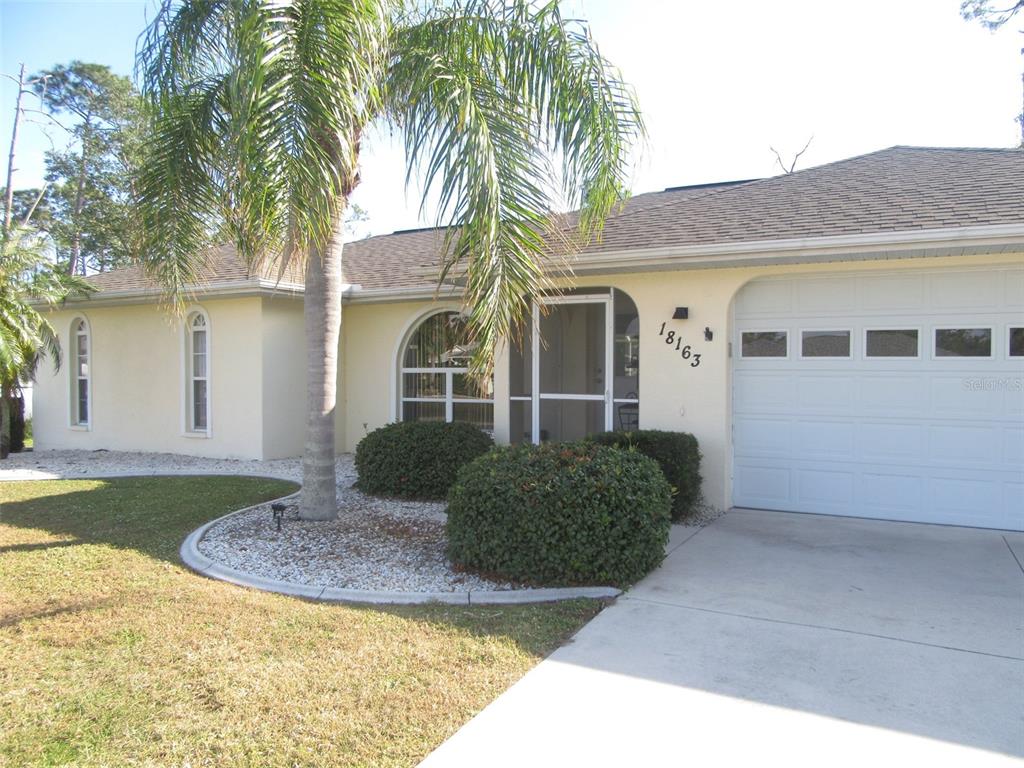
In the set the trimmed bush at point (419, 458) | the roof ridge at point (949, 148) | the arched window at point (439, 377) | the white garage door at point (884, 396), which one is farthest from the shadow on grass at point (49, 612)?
the roof ridge at point (949, 148)

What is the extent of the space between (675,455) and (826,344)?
227 centimetres

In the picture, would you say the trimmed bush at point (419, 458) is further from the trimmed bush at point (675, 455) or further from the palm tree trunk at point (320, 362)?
the trimmed bush at point (675, 455)

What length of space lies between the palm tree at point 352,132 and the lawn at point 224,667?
208 cm

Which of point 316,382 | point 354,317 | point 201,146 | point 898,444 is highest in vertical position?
point 201,146

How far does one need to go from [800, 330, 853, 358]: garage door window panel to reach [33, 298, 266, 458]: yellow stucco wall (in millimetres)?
8686

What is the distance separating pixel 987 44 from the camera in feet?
61.0

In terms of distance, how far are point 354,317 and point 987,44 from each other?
60.5ft

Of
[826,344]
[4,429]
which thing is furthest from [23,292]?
[826,344]

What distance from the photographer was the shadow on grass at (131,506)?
23.5ft

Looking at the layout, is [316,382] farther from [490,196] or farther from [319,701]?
[319,701]

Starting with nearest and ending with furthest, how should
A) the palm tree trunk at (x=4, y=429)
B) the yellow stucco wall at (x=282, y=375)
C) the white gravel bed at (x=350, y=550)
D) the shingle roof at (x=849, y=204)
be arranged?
the white gravel bed at (x=350, y=550) < the shingle roof at (x=849, y=204) < the yellow stucco wall at (x=282, y=375) < the palm tree trunk at (x=4, y=429)

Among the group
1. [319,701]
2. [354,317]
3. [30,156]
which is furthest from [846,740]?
[30,156]

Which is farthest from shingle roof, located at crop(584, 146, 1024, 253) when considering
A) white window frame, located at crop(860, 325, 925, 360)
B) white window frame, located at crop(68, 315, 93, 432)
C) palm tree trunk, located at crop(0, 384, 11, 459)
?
palm tree trunk, located at crop(0, 384, 11, 459)

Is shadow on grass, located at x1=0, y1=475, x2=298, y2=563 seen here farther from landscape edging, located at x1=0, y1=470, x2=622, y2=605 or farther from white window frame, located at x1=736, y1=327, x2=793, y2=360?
white window frame, located at x1=736, y1=327, x2=793, y2=360
